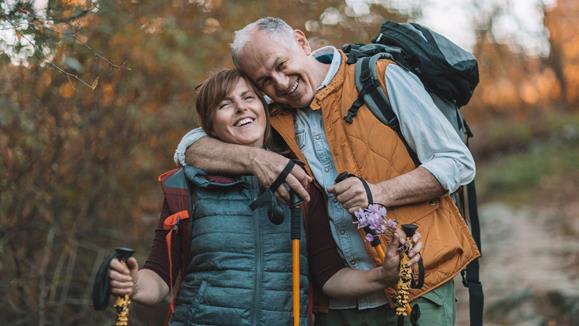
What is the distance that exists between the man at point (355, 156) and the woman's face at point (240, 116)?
8cm

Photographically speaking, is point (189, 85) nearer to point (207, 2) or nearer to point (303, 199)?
point (207, 2)

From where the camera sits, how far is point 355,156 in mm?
3109

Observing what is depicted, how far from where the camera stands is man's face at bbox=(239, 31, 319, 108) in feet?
10.4

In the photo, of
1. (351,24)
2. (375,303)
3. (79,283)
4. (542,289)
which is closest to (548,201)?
(542,289)

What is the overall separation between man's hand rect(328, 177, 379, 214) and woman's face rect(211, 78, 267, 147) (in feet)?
1.76

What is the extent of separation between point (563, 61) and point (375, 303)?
1773cm

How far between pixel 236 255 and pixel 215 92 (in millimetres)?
739

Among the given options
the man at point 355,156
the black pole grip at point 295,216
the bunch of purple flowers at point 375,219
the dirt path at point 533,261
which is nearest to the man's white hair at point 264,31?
the man at point 355,156

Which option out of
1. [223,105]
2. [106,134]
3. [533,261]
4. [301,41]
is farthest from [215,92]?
[533,261]

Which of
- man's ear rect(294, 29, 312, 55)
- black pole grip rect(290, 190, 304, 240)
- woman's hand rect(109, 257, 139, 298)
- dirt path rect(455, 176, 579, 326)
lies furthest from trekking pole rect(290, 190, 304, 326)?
dirt path rect(455, 176, 579, 326)

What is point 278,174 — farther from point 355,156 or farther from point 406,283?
point 406,283

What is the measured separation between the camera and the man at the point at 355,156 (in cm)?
296

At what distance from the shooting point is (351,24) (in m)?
6.75

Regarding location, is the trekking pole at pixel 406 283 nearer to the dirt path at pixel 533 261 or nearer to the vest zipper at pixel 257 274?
the vest zipper at pixel 257 274
